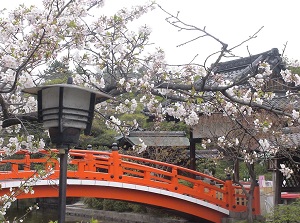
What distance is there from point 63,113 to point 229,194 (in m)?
10.2

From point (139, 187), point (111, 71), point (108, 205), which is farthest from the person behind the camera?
point (108, 205)

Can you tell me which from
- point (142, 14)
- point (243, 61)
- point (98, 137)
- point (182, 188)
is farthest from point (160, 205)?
point (98, 137)

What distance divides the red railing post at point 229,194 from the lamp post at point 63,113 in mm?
9860

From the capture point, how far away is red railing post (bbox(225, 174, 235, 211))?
13102 mm

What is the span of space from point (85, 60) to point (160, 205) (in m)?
8.57

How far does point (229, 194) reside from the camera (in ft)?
43.2

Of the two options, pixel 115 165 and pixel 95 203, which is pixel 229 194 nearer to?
pixel 115 165

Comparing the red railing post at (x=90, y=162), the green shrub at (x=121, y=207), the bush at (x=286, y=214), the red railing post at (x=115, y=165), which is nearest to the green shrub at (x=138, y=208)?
the green shrub at (x=121, y=207)

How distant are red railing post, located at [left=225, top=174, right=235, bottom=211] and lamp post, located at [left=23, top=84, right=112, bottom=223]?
9860 millimetres

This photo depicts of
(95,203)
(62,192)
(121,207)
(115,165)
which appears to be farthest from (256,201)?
(62,192)

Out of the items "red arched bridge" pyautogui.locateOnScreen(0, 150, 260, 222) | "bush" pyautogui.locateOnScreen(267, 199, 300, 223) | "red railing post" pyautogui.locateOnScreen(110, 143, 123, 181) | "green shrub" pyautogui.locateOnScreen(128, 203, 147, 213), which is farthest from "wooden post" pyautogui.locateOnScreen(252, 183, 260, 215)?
"green shrub" pyautogui.locateOnScreen(128, 203, 147, 213)

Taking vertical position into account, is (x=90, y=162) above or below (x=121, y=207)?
above

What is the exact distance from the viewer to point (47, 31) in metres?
3.85

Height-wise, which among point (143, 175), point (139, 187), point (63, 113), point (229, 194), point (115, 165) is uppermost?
point (63, 113)
